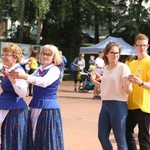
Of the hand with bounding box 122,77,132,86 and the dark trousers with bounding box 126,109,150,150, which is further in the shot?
the dark trousers with bounding box 126,109,150,150

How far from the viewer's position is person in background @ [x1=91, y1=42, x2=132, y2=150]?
5.28m

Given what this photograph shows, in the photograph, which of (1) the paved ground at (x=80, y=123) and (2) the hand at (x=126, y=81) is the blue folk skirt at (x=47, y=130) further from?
(1) the paved ground at (x=80, y=123)

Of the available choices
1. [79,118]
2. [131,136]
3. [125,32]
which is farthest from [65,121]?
[125,32]

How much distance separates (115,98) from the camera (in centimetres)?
530

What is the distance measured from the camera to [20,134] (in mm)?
5281

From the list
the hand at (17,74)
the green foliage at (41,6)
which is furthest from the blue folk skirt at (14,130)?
the green foliage at (41,6)

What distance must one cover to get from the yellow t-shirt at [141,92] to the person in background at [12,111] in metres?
1.32

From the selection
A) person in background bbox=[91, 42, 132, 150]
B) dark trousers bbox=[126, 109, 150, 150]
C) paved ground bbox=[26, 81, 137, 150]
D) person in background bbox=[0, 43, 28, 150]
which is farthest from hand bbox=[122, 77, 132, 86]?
paved ground bbox=[26, 81, 137, 150]

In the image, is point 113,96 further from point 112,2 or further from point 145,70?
point 112,2

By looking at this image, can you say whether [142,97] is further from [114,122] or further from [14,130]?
[14,130]

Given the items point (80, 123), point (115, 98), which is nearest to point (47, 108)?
point (115, 98)

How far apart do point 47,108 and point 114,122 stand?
0.82 meters

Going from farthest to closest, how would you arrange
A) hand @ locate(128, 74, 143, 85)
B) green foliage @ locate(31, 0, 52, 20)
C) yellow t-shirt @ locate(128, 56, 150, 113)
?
green foliage @ locate(31, 0, 52, 20) → yellow t-shirt @ locate(128, 56, 150, 113) → hand @ locate(128, 74, 143, 85)

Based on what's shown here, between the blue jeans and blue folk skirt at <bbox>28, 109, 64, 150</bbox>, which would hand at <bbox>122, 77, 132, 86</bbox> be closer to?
the blue jeans
